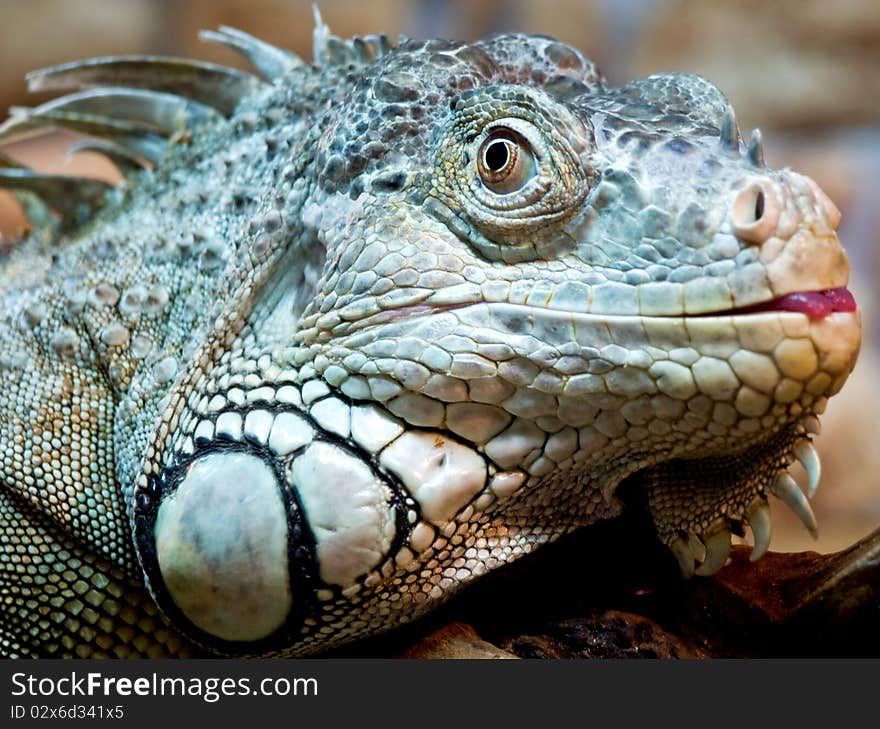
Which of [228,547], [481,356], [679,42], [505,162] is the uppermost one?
[679,42]

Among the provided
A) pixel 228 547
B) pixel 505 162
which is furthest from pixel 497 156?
pixel 228 547

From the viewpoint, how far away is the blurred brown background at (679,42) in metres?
8.54

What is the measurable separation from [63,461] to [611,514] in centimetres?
145

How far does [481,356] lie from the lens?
2117mm

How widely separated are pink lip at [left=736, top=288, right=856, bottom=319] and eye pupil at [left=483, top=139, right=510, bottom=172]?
1.89 feet

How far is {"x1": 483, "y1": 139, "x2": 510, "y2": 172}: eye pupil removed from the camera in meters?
2.13

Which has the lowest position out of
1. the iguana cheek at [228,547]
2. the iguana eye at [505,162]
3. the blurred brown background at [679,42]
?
the iguana cheek at [228,547]

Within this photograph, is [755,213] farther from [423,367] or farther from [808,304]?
[423,367]

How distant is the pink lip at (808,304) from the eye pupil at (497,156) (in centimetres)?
58

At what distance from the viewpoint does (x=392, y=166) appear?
2293 mm

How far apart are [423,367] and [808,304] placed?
784mm

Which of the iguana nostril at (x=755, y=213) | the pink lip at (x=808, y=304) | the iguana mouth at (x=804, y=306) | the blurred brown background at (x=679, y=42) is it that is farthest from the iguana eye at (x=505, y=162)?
the blurred brown background at (x=679, y=42)

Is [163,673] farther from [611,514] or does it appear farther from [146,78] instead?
[146,78]

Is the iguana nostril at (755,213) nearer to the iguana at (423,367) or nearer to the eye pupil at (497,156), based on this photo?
the iguana at (423,367)
